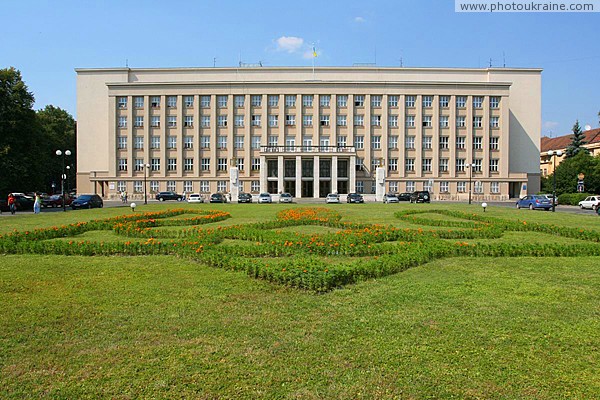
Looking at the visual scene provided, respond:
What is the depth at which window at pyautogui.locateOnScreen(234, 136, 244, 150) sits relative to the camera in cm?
6141

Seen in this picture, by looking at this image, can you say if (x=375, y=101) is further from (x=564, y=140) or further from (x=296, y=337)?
(x=296, y=337)

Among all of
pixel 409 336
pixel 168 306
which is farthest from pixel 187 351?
pixel 409 336

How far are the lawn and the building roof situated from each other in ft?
262

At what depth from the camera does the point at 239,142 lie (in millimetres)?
61438

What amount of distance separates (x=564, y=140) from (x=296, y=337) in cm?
9793

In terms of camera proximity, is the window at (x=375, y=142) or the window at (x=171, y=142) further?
the window at (x=171, y=142)

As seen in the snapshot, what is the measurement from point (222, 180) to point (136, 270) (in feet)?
174

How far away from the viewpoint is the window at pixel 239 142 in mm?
61406

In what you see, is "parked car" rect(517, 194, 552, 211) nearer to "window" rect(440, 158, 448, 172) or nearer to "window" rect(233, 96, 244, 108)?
"window" rect(440, 158, 448, 172)

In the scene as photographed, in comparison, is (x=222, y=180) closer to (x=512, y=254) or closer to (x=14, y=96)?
(x=14, y=96)

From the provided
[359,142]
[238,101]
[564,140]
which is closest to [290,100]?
[238,101]

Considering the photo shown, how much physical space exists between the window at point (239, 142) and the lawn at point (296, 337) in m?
54.3

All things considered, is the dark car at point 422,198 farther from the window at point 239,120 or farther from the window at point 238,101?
the window at point 238,101

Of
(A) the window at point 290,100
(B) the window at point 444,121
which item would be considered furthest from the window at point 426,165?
(A) the window at point 290,100
